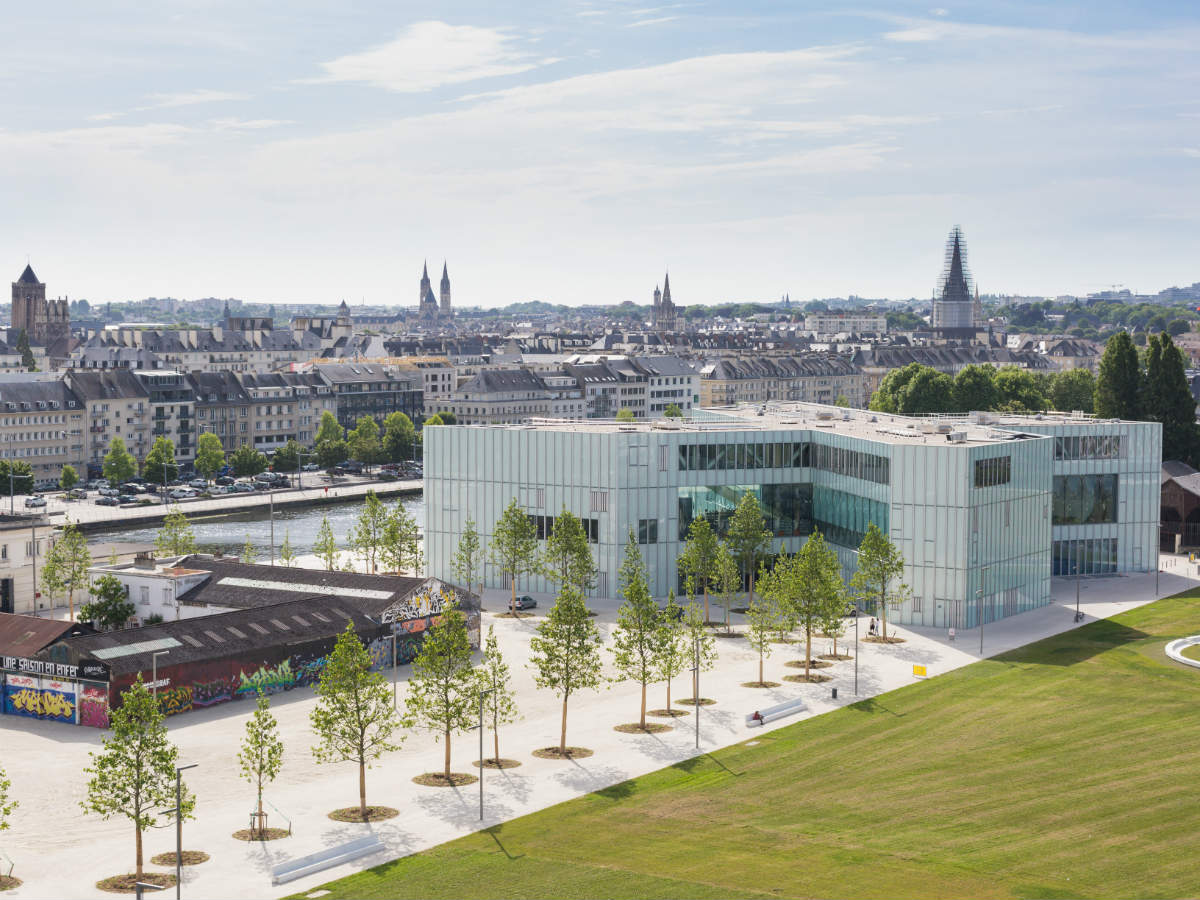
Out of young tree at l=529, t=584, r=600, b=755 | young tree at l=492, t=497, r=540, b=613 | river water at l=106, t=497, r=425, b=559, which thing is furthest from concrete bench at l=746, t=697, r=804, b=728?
river water at l=106, t=497, r=425, b=559

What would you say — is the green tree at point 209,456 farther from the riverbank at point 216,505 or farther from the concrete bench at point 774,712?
the concrete bench at point 774,712

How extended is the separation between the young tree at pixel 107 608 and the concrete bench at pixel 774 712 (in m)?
39.5

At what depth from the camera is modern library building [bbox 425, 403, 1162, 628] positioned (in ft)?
322

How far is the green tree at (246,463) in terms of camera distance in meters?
195

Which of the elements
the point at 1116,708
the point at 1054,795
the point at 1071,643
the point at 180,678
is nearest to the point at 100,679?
the point at 180,678

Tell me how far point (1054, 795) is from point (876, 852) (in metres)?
10.7

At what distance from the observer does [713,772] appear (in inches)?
2562

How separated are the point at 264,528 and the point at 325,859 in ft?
354

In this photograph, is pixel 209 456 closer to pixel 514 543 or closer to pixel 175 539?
pixel 175 539

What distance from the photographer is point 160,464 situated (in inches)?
7441

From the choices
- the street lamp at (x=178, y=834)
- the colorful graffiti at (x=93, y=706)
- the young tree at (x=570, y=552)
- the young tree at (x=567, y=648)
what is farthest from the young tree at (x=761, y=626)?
the street lamp at (x=178, y=834)

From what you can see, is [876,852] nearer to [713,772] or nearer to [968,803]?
[968,803]

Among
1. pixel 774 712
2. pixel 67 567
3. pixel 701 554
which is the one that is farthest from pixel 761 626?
pixel 67 567

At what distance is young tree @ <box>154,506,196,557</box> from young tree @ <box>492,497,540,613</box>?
24.7m
